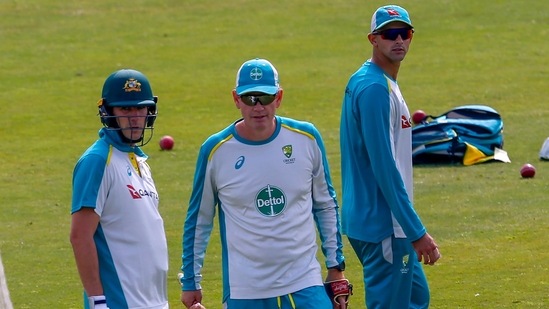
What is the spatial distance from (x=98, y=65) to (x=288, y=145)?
2127 centimetres

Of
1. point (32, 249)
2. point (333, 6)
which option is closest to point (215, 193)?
point (32, 249)

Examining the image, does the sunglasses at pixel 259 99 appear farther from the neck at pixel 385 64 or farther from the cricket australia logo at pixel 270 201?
the neck at pixel 385 64

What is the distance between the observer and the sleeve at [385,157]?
286 inches

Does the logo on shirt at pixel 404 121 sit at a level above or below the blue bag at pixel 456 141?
above

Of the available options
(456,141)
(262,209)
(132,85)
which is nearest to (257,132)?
(262,209)

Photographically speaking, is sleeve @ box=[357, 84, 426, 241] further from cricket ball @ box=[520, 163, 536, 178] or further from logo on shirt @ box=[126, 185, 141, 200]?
cricket ball @ box=[520, 163, 536, 178]

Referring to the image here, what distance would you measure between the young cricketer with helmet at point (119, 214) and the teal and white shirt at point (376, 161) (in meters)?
1.44

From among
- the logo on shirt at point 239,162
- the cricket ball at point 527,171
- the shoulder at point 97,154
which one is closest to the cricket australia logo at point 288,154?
the logo on shirt at point 239,162

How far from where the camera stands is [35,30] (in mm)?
30812

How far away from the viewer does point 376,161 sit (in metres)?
7.34

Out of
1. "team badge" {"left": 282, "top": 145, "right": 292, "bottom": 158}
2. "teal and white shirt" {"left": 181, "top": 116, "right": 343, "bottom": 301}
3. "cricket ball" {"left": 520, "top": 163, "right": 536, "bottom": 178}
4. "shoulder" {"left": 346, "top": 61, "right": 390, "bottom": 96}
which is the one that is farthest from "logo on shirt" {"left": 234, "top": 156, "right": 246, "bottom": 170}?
"cricket ball" {"left": 520, "top": 163, "right": 536, "bottom": 178}

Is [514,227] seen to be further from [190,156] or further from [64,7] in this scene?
[64,7]

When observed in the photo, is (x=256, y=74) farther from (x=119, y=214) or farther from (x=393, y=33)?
(x=393, y=33)

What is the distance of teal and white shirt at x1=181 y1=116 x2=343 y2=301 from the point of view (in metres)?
6.68
